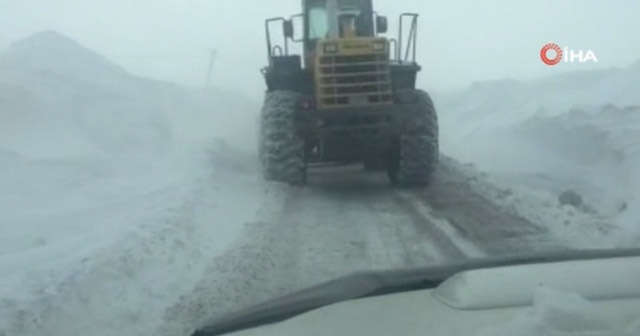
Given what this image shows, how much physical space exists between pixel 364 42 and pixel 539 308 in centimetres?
1213

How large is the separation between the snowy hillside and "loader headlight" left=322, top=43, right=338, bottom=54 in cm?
357

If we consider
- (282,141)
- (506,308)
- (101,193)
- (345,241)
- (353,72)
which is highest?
(506,308)

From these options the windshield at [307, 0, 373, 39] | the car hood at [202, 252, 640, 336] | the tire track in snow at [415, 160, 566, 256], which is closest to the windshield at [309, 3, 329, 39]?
the windshield at [307, 0, 373, 39]

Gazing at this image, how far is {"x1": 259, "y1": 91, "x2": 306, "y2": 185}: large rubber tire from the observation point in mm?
14508

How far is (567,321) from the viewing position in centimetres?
251

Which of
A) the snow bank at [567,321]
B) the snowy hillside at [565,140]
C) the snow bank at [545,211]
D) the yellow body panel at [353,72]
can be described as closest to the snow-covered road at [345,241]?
the snow bank at [545,211]

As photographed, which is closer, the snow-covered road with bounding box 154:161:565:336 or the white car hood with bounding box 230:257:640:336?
the white car hood with bounding box 230:257:640:336

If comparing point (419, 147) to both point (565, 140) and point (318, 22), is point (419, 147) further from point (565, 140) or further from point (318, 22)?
point (565, 140)

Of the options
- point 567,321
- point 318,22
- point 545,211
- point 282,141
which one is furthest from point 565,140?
point 567,321

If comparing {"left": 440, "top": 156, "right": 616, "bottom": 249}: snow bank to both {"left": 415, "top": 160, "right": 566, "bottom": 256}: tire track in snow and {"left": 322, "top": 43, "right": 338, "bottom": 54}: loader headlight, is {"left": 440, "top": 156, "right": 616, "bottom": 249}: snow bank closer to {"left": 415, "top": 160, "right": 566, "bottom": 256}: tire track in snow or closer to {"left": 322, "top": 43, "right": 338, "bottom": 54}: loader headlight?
{"left": 415, "top": 160, "right": 566, "bottom": 256}: tire track in snow

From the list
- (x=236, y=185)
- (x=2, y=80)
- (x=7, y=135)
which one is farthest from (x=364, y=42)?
(x=2, y=80)

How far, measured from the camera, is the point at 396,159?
1516cm

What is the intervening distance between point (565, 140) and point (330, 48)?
9296 millimetres

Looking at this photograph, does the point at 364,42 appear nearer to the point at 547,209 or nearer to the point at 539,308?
the point at 547,209
